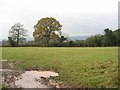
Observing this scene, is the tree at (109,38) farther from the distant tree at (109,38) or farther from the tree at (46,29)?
the tree at (46,29)

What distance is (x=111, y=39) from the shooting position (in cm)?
7800

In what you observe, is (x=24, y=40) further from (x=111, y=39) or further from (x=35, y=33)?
(x=111, y=39)

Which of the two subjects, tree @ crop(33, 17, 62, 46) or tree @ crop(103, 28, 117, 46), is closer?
tree @ crop(103, 28, 117, 46)

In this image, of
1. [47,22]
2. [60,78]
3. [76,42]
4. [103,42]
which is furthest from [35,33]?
[60,78]

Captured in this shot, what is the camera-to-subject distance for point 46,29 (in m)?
98.7

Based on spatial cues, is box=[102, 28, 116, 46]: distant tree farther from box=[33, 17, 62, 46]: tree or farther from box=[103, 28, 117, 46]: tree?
box=[33, 17, 62, 46]: tree

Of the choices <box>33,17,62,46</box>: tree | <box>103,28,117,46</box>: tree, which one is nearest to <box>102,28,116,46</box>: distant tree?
<box>103,28,117,46</box>: tree

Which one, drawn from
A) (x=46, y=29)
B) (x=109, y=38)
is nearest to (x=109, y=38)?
(x=109, y=38)

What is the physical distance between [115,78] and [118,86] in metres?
1.37

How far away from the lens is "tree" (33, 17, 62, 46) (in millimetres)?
98688

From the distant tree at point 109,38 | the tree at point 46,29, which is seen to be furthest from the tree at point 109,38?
the tree at point 46,29

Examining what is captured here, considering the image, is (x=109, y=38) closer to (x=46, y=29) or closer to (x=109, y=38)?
(x=109, y=38)

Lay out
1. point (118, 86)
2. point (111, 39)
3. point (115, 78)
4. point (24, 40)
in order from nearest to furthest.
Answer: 1. point (118, 86)
2. point (115, 78)
3. point (111, 39)
4. point (24, 40)

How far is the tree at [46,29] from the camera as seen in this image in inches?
3885
